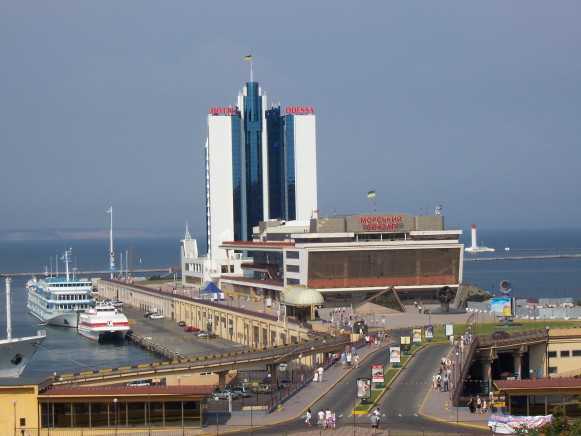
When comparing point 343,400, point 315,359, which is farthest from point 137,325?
point 343,400

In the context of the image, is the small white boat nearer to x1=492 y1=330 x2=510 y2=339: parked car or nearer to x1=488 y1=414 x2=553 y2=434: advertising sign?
x1=492 y1=330 x2=510 y2=339: parked car

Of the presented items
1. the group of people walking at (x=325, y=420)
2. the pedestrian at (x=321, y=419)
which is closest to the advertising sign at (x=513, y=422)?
the group of people walking at (x=325, y=420)

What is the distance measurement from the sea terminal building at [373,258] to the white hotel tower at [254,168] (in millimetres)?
49142

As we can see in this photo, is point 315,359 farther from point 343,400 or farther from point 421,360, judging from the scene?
point 343,400

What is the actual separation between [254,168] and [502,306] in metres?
80.7

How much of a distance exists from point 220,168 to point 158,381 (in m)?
97.6

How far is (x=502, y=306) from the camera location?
97.2 m

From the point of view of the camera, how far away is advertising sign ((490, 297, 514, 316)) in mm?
94912

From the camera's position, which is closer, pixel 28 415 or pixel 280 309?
pixel 28 415

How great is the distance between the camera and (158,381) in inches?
2864

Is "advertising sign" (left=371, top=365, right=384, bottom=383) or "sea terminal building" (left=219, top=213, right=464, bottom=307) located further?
"sea terminal building" (left=219, top=213, right=464, bottom=307)

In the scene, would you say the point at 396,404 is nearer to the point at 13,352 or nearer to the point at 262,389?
the point at 262,389

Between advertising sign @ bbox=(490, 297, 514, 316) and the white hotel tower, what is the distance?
7189 cm

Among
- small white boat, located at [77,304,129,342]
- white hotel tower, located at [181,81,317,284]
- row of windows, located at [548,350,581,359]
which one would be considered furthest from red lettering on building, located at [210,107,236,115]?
row of windows, located at [548,350,581,359]
